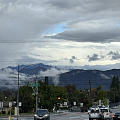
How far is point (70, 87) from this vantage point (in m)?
174

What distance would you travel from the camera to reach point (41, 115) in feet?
144

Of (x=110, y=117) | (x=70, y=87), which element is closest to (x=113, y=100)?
(x=70, y=87)

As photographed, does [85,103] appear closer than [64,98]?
No

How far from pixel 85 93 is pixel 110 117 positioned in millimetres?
74369

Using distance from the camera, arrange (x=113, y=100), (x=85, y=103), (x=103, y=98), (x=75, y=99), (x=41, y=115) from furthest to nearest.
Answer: (x=113, y=100), (x=103, y=98), (x=75, y=99), (x=85, y=103), (x=41, y=115)

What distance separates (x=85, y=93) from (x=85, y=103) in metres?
4.35

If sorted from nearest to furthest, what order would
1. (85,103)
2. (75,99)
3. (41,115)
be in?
(41,115) → (85,103) → (75,99)

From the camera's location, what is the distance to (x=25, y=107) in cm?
9450

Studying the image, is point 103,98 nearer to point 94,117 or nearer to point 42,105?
point 42,105

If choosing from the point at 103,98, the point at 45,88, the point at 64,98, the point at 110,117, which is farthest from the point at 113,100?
the point at 110,117

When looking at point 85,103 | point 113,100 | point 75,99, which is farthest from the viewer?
point 113,100

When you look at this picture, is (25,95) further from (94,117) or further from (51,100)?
(94,117)

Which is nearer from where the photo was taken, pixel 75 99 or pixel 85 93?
pixel 85 93

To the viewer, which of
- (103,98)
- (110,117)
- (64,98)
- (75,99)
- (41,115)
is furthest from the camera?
(103,98)
